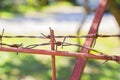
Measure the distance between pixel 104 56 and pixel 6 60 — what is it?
247 centimetres

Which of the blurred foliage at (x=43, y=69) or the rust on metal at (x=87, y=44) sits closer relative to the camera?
the rust on metal at (x=87, y=44)

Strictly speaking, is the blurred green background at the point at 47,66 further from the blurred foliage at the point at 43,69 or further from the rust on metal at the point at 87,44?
the rust on metal at the point at 87,44

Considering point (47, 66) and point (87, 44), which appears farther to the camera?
point (47, 66)

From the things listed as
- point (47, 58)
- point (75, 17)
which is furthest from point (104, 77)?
point (75, 17)

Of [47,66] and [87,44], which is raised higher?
[87,44]

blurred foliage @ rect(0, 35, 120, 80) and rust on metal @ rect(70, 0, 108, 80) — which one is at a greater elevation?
rust on metal @ rect(70, 0, 108, 80)

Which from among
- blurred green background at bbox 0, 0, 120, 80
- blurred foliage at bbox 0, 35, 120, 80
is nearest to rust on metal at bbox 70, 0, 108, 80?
blurred green background at bbox 0, 0, 120, 80

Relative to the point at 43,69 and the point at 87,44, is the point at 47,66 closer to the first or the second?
the point at 43,69

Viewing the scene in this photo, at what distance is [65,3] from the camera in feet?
26.3

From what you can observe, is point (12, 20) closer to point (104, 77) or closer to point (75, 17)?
point (75, 17)

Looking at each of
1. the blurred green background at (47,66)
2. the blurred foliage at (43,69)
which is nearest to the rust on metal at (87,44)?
the blurred green background at (47,66)

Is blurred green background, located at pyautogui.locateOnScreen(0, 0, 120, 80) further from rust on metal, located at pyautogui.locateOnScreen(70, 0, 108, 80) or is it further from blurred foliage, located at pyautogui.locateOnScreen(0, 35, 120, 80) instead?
rust on metal, located at pyautogui.locateOnScreen(70, 0, 108, 80)

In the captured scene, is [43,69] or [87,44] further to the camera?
[43,69]

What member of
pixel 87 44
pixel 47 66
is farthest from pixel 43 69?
pixel 87 44
